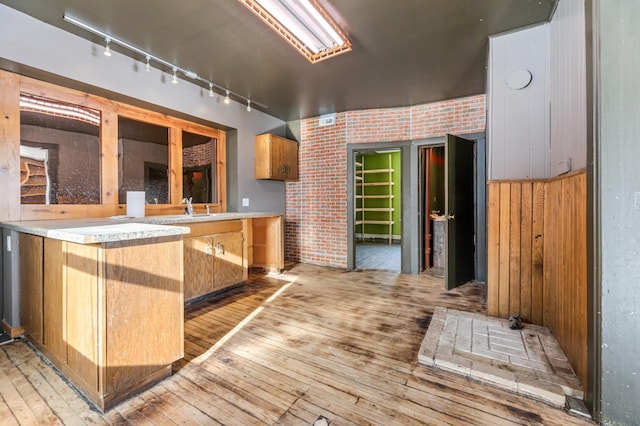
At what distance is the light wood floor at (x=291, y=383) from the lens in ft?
4.94

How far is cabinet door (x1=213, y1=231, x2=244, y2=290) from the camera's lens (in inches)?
131

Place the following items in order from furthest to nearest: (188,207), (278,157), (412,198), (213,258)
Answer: (278,157)
(412,198)
(188,207)
(213,258)

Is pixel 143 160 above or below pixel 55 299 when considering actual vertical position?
above

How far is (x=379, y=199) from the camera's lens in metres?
8.45

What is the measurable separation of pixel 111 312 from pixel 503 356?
2.53 meters

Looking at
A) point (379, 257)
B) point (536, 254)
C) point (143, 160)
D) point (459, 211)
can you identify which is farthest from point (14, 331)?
point (379, 257)

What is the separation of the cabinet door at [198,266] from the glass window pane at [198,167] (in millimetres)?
1129

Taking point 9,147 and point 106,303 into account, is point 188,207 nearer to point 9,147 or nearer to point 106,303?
point 9,147

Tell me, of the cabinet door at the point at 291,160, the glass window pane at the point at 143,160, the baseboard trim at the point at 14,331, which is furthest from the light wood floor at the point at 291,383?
the cabinet door at the point at 291,160

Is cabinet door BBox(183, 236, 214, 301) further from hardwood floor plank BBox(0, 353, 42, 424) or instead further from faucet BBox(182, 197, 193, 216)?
hardwood floor plank BBox(0, 353, 42, 424)

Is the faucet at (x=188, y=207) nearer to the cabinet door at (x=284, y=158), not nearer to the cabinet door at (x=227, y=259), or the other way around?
the cabinet door at (x=227, y=259)

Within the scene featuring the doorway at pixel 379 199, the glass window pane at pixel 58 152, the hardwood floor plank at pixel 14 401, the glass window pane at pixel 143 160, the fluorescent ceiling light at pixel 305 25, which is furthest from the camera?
the doorway at pixel 379 199

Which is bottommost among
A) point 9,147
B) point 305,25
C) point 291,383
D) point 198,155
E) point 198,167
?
point 291,383

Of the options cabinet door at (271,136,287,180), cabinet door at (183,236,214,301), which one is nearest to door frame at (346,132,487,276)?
cabinet door at (271,136,287,180)
